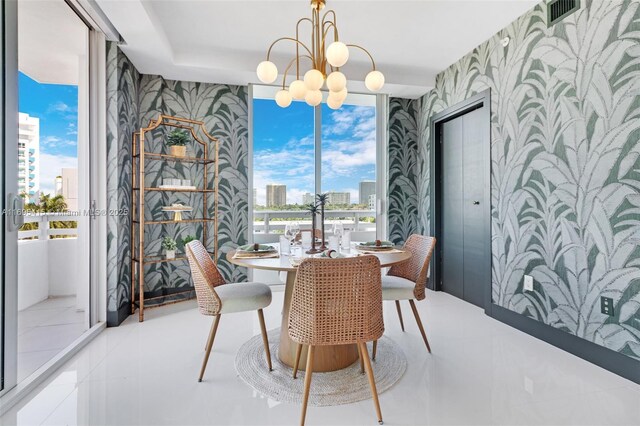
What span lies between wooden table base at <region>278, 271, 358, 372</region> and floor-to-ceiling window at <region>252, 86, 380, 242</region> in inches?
77.4

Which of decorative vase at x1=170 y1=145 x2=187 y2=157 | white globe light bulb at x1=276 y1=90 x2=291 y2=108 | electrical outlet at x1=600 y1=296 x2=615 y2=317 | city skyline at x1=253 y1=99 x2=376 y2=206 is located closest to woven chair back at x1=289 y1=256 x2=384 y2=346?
white globe light bulb at x1=276 y1=90 x2=291 y2=108

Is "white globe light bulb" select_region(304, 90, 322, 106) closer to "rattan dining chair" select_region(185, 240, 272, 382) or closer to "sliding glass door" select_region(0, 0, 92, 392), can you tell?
"rattan dining chair" select_region(185, 240, 272, 382)

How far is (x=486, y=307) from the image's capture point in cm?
311

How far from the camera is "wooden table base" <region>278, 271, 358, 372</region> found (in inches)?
78.0

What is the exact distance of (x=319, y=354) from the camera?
1.98 meters

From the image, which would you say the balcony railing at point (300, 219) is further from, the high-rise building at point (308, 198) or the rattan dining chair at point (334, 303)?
the rattan dining chair at point (334, 303)

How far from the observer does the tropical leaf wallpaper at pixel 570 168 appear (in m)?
1.95

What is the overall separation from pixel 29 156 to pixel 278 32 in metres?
2.14

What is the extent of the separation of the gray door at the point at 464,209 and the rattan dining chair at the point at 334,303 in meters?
2.11

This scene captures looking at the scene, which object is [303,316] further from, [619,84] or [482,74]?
[482,74]

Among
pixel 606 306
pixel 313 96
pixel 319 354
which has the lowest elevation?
pixel 319 354

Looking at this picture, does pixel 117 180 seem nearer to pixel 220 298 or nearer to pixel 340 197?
pixel 220 298

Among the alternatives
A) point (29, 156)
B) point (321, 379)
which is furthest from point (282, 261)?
point (29, 156)

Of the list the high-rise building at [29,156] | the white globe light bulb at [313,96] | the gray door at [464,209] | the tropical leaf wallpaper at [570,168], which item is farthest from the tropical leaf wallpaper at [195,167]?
the tropical leaf wallpaper at [570,168]
